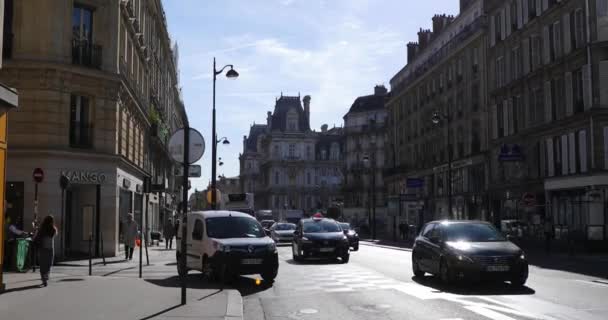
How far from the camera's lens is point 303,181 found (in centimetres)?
12025

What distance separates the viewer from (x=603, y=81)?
113 feet

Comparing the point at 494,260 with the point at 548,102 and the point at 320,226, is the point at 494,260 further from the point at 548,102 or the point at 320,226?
the point at 548,102

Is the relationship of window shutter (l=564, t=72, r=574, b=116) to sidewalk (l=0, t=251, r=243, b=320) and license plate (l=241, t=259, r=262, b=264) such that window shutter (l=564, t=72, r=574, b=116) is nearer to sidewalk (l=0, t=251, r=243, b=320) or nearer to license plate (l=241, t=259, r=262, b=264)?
license plate (l=241, t=259, r=262, b=264)

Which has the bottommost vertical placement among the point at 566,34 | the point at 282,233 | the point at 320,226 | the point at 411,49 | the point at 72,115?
the point at 282,233

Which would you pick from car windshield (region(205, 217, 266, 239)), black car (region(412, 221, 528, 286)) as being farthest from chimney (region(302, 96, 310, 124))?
black car (region(412, 221, 528, 286))

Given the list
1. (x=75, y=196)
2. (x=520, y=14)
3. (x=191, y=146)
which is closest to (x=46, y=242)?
(x=191, y=146)

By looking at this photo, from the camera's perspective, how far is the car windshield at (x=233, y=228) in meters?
17.7

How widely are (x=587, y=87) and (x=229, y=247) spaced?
25287 mm

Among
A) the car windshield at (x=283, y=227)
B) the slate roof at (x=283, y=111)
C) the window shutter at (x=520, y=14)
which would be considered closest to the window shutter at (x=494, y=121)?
the window shutter at (x=520, y=14)

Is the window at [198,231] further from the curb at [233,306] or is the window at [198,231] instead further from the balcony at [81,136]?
the balcony at [81,136]

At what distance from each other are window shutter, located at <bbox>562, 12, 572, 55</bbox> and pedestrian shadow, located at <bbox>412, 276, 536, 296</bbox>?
24766 mm

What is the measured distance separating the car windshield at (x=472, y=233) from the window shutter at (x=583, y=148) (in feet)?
70.4

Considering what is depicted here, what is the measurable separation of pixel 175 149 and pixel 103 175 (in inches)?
602

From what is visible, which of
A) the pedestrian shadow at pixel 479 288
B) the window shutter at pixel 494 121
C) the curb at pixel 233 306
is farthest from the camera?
the window shutter at pixel 494 121
